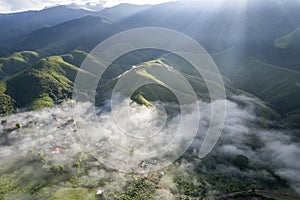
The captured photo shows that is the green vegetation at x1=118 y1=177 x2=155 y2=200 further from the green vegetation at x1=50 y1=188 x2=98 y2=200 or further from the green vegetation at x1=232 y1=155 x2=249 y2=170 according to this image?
the green vegetation at x1=232 y1=155 x2=249 y2=170

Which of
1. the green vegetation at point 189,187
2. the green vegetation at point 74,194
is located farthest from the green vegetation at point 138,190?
the green vegetation at point 189,187

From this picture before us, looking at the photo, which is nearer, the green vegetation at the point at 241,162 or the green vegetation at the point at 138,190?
the green vegetation at the point at 138,190

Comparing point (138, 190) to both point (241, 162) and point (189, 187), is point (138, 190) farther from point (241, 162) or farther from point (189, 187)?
point (241, 162)

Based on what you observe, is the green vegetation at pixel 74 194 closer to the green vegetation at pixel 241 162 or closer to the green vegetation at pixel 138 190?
the green vegetation at pixel 138 190

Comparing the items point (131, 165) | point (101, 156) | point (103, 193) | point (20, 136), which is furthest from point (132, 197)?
point (20, 136)

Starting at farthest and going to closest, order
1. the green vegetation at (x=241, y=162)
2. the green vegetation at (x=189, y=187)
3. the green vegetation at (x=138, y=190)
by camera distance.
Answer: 1. the green vegetation at (x=241, y=162)
2. the green vegetation at (x=189, y=187)
3. the green vegetation at (x=138, y=190)

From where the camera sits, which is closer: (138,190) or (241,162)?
(138,190)

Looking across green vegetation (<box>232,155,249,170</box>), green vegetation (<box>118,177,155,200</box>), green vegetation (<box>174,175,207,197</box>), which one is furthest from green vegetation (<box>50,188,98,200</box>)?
green vegetation (<box>232,155,249,170</box>)

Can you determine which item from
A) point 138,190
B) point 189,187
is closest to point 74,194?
point 138,190

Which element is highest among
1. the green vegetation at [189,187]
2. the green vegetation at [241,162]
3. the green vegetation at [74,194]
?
the green vegetation at [74,194]

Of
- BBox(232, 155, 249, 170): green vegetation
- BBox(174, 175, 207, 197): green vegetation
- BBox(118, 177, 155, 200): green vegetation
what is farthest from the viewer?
BBox(232, 155, 249, 170): green vegetation

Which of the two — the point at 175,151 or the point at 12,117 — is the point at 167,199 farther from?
the point at 12,117

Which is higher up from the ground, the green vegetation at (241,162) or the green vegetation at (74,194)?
the green vegetation at (74,194)
